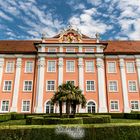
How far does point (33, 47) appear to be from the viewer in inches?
1391

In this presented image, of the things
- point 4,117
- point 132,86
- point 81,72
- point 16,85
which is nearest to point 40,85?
point 16,85

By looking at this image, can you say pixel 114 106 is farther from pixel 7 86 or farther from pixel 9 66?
pixel 9 66

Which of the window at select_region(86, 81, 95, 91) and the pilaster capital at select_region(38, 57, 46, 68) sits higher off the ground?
the pilaster capital at select_region(38, 57, 46, 68)

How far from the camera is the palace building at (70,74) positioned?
98.2 ft

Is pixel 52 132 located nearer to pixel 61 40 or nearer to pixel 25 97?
pixel 25 97

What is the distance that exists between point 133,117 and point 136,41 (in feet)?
66.0

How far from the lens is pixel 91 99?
30.0 meters

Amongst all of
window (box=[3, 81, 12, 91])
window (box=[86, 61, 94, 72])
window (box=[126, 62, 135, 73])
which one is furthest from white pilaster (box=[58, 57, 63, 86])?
window (box=[126, 62, 135, 73])

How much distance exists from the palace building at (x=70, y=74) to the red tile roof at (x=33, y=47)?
18 cm

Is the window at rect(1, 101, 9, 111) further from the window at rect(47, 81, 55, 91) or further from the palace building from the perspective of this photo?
the window at rect(47, 81, 55, 91)

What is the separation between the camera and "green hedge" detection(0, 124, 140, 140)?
30.9ft

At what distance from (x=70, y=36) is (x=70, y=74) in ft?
23.4

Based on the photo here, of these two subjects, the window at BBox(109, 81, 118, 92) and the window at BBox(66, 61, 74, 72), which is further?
the window at BBox(66, 61, 74, 72)

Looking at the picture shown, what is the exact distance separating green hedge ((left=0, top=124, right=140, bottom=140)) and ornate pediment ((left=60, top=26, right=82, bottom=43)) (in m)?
24.4
